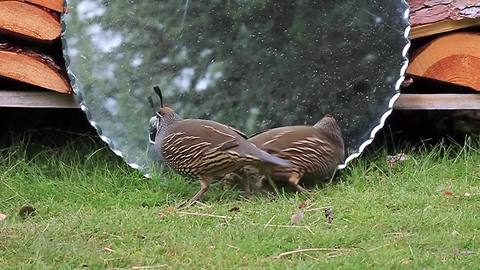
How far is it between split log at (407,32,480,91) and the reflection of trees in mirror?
0.70 ft

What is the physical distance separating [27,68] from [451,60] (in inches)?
99.1

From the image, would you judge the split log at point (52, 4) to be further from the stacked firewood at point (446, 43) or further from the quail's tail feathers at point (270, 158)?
the stacked firewood at point (446, 43)

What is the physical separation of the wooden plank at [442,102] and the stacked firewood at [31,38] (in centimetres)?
209

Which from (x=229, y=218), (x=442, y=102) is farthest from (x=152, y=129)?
(x=442, y=102)

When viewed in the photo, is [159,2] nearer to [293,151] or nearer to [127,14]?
[127,14]

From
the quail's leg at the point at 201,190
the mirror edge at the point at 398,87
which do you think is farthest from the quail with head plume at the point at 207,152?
the mirror edge at the point at 398,87

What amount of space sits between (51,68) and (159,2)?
0.77m

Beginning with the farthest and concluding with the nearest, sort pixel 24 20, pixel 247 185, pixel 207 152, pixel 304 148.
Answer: pixel 24 20
pixel 304 148
pixel 247 185
pixel 207 152

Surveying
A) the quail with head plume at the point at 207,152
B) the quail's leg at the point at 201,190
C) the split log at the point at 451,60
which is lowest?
the quail's leg at the point at 201,190

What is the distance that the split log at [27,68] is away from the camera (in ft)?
18.0

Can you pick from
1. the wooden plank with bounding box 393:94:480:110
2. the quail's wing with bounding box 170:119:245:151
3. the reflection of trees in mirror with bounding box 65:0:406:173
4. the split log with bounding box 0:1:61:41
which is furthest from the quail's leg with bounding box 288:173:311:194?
the split log with bounding box 0:1:61:41

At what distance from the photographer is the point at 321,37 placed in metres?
5.66

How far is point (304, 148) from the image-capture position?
204 inches

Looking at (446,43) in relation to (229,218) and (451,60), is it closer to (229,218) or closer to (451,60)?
(451,60)
